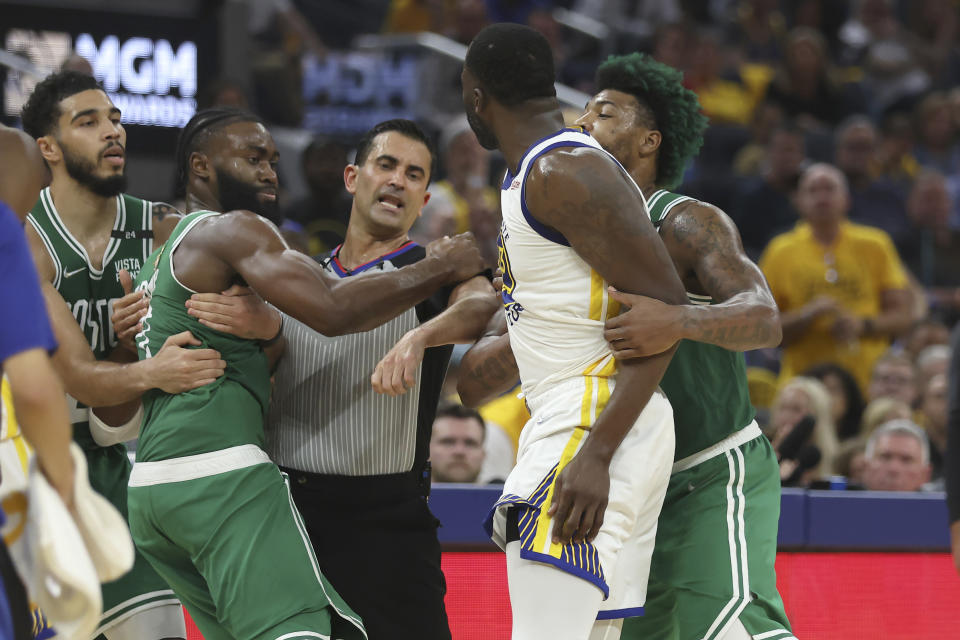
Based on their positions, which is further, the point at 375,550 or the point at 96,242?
the point at 96,242

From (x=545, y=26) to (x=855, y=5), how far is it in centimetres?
543

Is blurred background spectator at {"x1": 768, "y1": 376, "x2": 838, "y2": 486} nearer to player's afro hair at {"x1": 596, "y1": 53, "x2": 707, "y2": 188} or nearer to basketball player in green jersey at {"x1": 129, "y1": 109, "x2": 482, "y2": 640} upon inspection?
player's afro hair at {"x1": 596, "y1": 53, "x2": 707, "y2": 188}

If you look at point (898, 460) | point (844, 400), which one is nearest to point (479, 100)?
point (898, 460)

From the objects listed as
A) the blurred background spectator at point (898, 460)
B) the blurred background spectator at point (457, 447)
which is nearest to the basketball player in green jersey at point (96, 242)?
the blurred background spectator at point (457, 447)

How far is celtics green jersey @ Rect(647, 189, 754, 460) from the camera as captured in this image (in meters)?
3.93

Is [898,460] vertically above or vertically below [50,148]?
below

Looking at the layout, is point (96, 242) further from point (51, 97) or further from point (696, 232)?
point (696, 232)

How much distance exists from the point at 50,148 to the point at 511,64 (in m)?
1.90

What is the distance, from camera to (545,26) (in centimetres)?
1232

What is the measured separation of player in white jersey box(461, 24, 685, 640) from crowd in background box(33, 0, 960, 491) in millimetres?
A: 2107

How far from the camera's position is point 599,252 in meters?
3.35

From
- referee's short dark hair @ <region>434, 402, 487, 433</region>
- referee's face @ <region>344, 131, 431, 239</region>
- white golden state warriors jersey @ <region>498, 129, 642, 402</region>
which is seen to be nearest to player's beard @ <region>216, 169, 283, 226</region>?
referee's face @ <region>344, 131, 431, 239</region>

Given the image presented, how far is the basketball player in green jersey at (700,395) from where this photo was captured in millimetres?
3732

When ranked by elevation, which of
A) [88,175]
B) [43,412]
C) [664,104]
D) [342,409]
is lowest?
[342,409]
